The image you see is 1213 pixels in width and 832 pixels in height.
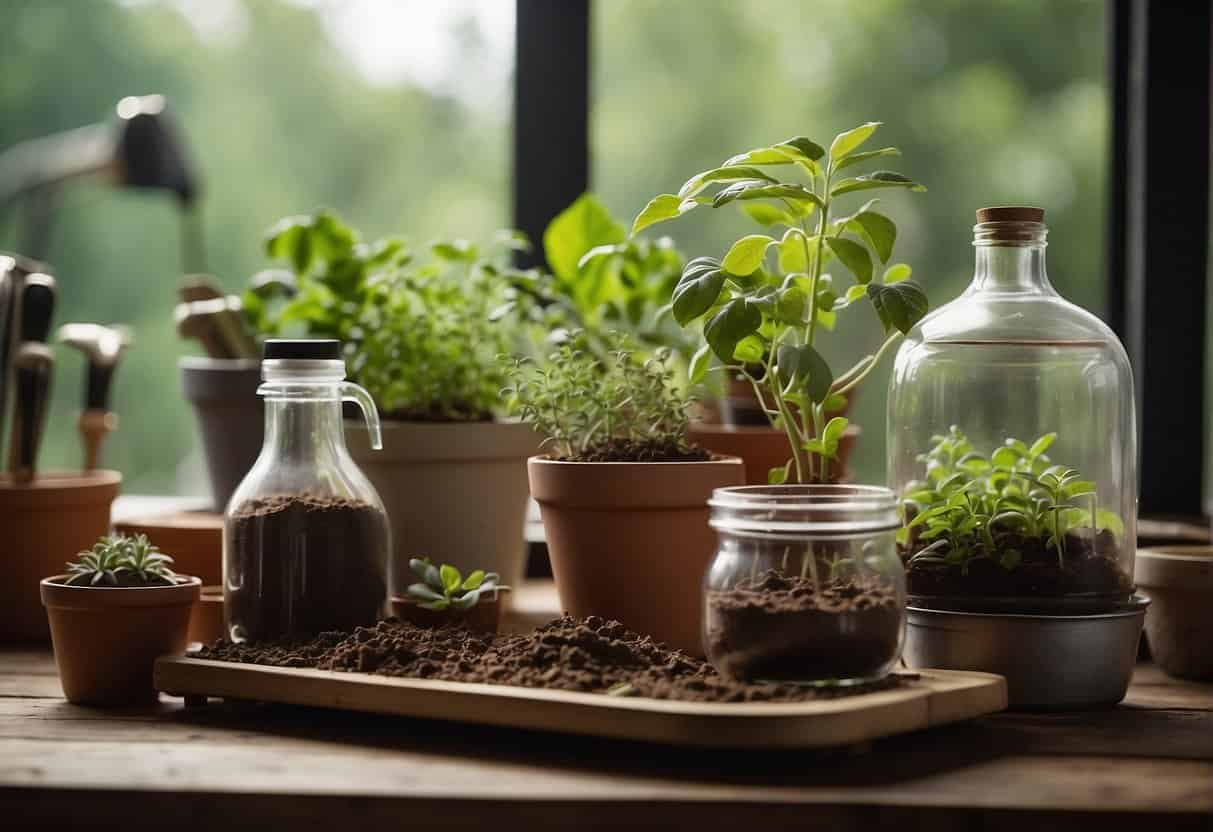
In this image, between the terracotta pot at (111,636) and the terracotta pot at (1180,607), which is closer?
the terracotta pot at (111,636)

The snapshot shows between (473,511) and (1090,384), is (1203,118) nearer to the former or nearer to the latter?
(1090,384)

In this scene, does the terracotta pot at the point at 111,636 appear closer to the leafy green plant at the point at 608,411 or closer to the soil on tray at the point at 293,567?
the soil on tray at the point at 293,567

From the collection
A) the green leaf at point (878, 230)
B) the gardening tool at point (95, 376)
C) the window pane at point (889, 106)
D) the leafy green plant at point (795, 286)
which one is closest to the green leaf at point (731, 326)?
the leafy green plant at point (795, 286)

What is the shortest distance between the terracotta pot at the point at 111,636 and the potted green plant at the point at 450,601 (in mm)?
200

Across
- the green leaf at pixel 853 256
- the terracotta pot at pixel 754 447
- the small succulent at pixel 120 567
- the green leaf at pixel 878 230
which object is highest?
the green leaf at pixel 878 230

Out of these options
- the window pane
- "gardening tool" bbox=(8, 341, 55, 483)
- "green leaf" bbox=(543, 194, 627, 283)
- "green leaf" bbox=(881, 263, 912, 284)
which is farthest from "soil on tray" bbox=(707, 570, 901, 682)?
the window pane

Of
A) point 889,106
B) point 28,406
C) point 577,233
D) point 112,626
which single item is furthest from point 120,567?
point 889,106

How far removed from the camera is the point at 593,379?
45.2 inches

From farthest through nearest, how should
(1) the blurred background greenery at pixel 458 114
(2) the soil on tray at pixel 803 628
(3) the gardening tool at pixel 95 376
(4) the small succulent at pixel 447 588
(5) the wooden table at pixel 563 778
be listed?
(1) the blurred background greenery at pixel 458 114, (3) the gardening tool at pixel 95 376, (4) the small succulent at pixel 447 588, (2) the soil on tray at pixel 803 628, (5) the wooden table at pixel 563 778

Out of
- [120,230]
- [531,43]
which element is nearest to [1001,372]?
[531,43]

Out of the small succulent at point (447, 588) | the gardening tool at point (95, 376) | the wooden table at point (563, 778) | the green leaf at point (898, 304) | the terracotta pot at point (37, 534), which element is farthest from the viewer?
the gardening tool at point (95, 376)

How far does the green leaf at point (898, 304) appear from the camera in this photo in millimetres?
951

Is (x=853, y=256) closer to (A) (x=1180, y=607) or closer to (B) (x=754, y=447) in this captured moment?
(B) (x=754, y=447)

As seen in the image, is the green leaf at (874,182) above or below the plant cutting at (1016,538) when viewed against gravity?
above
